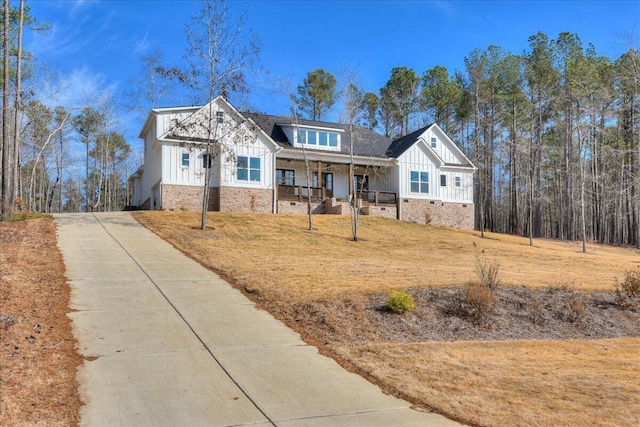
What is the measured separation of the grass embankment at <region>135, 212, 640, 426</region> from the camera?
5.67 meters

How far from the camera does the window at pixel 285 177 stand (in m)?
31.5

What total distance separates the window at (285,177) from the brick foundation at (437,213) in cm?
746

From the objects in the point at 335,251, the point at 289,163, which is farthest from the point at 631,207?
the point at 335,251

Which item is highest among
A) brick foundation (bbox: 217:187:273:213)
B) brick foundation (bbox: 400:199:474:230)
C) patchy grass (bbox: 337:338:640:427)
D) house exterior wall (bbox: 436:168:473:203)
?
house exterior wall (bbox: 436:168:473:203)

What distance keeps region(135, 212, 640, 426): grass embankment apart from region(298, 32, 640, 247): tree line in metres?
12.7

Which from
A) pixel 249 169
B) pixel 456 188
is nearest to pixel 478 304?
pixel 249 169

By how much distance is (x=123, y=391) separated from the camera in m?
5.39

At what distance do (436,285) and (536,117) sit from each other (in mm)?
34028

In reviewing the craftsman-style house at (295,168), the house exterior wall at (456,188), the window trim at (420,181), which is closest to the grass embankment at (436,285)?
the craftsman-style house at (295,168)

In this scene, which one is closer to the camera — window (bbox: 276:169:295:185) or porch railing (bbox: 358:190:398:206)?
window (bbox: 276:169:295:185)

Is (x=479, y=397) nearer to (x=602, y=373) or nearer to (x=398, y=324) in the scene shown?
(x=602, y=373)

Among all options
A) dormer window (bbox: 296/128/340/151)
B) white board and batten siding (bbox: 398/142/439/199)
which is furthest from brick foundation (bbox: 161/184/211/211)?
white board and batten siding (bbox: 398/142/439/199)

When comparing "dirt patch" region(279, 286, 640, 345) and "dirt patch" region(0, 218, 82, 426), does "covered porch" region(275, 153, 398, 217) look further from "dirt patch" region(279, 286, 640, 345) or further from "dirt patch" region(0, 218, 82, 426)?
"dirt patch" region(279, 286, 640, 345)

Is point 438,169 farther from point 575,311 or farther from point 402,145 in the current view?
point 575,311
